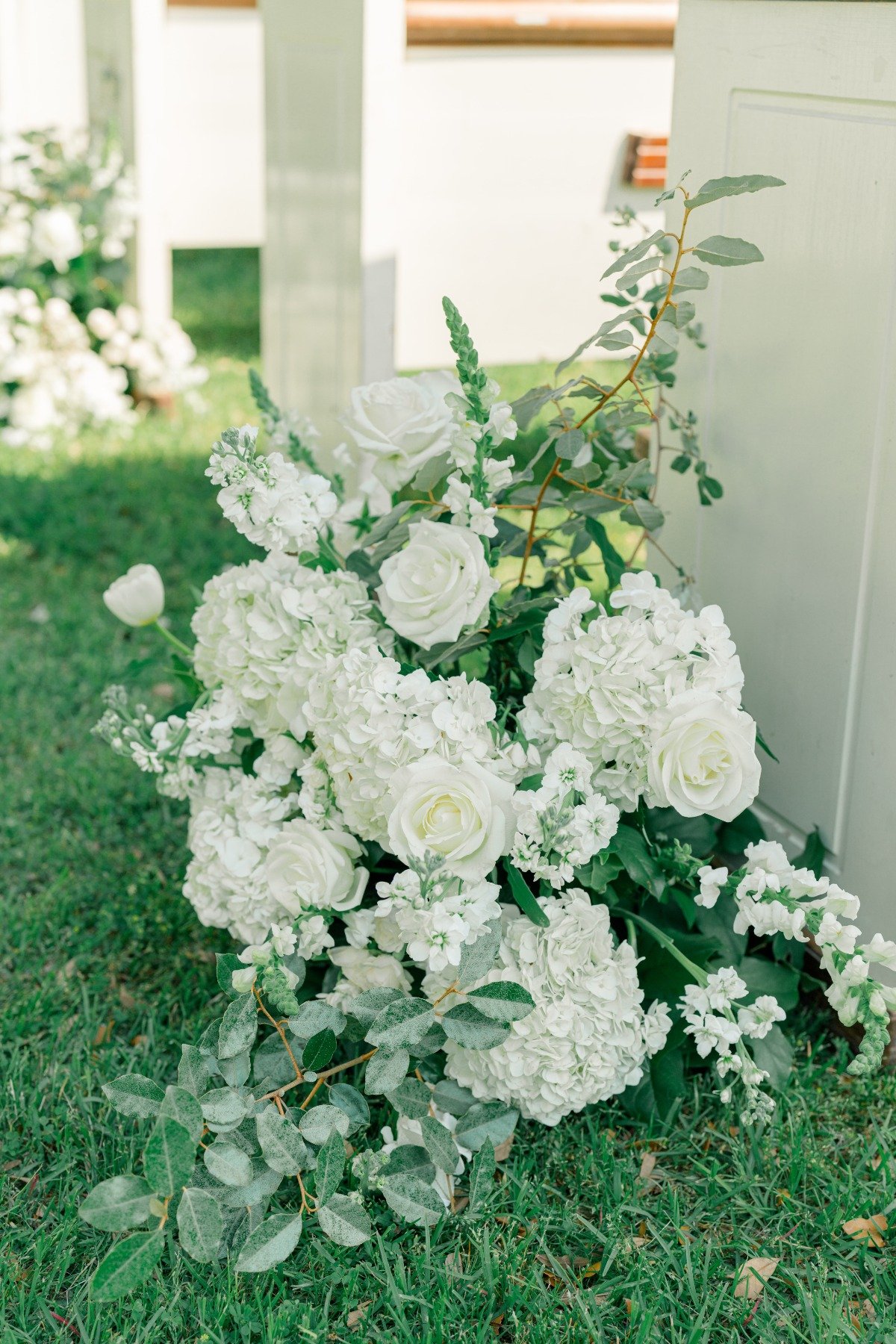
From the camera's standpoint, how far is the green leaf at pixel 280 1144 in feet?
5.36

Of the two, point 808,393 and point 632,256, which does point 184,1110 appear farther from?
point 808,393

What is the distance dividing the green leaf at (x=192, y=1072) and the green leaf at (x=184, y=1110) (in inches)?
3.3

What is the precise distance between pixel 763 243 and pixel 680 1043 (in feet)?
3.88

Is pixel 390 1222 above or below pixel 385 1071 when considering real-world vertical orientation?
below

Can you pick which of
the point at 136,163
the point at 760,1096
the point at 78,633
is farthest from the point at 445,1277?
the point at 136,163

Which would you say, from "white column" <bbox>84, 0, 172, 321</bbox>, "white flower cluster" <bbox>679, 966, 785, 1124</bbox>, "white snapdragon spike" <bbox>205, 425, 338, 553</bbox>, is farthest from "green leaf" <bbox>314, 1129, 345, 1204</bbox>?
"white column" <bbox>84, 0, 172, 321</bbox>

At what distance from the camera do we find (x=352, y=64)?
3.29m

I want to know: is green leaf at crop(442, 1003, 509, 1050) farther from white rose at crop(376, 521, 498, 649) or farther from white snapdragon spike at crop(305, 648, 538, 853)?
white rose at crop(376, 521, 498, 649)

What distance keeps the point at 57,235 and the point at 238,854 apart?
11.7 ft

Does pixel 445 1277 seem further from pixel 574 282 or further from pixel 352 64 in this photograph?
pixel 574 282

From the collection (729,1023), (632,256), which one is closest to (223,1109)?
(729,1023)

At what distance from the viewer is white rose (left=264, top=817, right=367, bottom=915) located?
1.82 metres

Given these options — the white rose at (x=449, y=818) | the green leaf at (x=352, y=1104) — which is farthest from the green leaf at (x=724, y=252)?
the green leaf at (x=352, y=1104)

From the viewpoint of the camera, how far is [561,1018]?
5.73 ft
